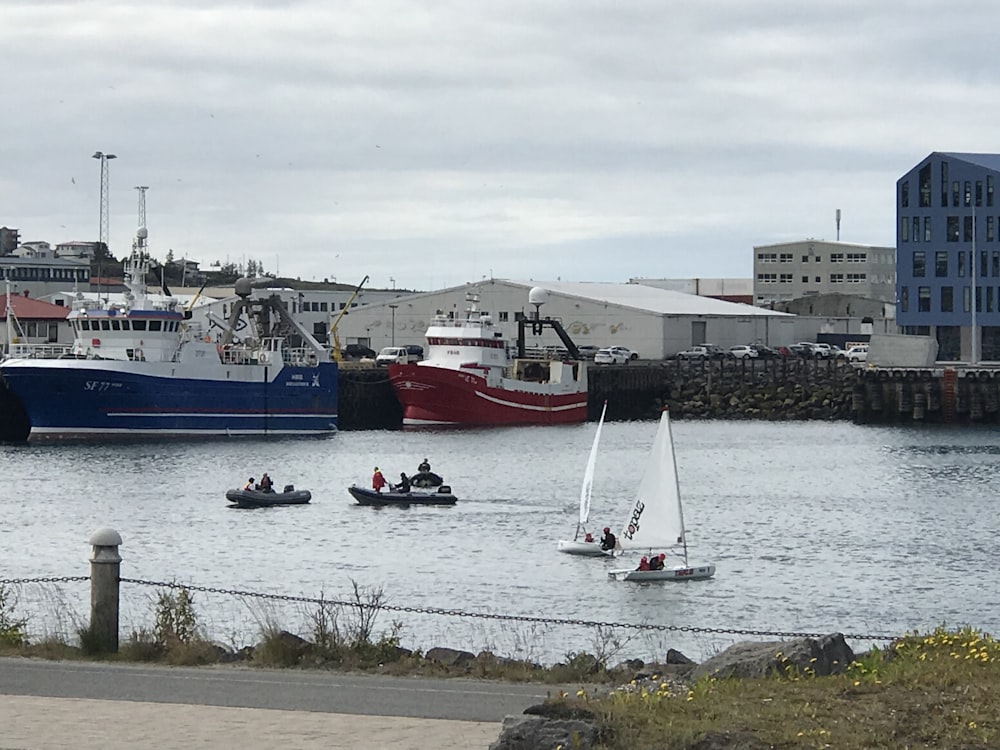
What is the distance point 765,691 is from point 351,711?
11.6 ft

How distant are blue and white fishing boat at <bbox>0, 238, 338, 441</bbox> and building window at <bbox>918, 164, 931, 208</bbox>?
44.6 metres

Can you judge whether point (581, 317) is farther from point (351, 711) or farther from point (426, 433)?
point (351, 711)

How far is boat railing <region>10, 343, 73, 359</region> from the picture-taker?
8650 centimetres

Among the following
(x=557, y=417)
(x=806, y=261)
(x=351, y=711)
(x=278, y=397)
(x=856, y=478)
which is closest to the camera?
(x=351, y=711)

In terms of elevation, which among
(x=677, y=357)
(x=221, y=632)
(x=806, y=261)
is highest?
(x=806, y=261)

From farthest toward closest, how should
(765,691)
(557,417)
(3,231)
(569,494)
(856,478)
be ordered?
1. (3,231)
2. (557,417)
3. (856,478)
4. (569,494)
5. (765,691)

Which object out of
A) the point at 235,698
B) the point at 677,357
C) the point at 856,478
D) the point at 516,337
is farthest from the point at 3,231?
the point at 235,698

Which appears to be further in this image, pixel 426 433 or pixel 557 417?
pixel 557 417

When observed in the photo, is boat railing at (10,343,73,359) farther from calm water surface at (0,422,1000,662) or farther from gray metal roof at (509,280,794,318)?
A: gray metal roof at (509,280,794,318)

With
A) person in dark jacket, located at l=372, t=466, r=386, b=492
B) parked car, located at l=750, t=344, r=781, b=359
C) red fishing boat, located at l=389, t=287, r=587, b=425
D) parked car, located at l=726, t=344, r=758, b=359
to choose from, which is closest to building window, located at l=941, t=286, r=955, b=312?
parked car, located at l=750, t=344, r=781, b=359

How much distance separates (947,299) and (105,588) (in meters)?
104

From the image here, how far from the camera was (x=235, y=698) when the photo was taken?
1485cm

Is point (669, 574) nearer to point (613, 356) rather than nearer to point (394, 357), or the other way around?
point (394, 357)

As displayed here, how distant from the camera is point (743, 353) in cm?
12538
